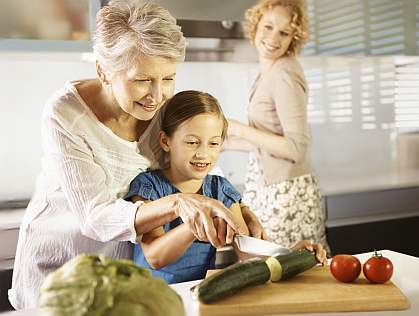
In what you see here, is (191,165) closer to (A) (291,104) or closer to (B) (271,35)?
(A) (291,104)

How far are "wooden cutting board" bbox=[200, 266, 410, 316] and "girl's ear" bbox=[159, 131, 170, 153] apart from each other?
0.73 m

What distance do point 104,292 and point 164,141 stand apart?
1.19 m

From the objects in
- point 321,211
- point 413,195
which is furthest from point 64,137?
point 413,195

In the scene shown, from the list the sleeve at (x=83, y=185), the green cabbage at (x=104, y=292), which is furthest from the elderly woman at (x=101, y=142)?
the green cabbage at (x=104, y=292)

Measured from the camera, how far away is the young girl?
178cm

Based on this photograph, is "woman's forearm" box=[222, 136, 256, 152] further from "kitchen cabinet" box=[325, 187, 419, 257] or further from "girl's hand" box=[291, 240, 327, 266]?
"girl's hand" box=[291, 240, 327, 266]

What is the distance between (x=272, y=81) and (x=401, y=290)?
3.97 feet

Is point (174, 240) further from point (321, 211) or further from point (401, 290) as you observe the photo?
point (321, 211)

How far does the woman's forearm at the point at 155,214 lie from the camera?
5.15 ft

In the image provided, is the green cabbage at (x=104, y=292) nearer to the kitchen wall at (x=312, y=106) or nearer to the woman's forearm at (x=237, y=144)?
the kitchen wall at (x=312, y=106)

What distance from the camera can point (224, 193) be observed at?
1.92 m

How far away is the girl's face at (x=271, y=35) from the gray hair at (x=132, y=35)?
62cm

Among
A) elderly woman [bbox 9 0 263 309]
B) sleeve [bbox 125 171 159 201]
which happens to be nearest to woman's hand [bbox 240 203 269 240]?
elderly woman [bbox 9 0 263 309]

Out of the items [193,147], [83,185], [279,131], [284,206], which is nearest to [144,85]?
[193,147]
